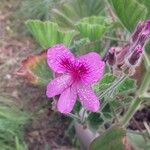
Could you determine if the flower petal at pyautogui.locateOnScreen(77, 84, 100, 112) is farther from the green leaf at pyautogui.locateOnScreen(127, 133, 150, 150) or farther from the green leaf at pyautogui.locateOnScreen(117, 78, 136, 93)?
the green leaf at pyautogui.locateOnScreen(127, 133, 150, 150)

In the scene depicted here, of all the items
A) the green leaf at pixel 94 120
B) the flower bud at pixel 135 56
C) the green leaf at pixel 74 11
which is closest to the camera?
the flower bud at pixel 135 56

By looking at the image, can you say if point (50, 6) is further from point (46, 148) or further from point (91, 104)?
point (91, 104)

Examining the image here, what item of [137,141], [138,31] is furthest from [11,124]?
[138,31]

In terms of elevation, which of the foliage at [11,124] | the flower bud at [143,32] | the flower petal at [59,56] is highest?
the flower bud at [143,32]

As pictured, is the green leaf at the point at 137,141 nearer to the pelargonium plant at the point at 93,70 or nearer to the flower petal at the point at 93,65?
the pelargonium plant at the point at 93,70

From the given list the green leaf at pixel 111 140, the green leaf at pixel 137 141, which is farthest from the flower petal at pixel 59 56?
the green leaf at pixel 137 141

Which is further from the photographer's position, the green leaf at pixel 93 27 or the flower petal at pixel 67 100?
the green leaf at pixel 93 27

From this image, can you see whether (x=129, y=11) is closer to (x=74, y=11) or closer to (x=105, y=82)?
(x=105, y=82)

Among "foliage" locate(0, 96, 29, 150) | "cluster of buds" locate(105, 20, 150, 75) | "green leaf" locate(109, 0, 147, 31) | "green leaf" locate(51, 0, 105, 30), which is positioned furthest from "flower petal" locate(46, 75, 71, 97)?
"foliage" locate(0, 96, 29, 150)
